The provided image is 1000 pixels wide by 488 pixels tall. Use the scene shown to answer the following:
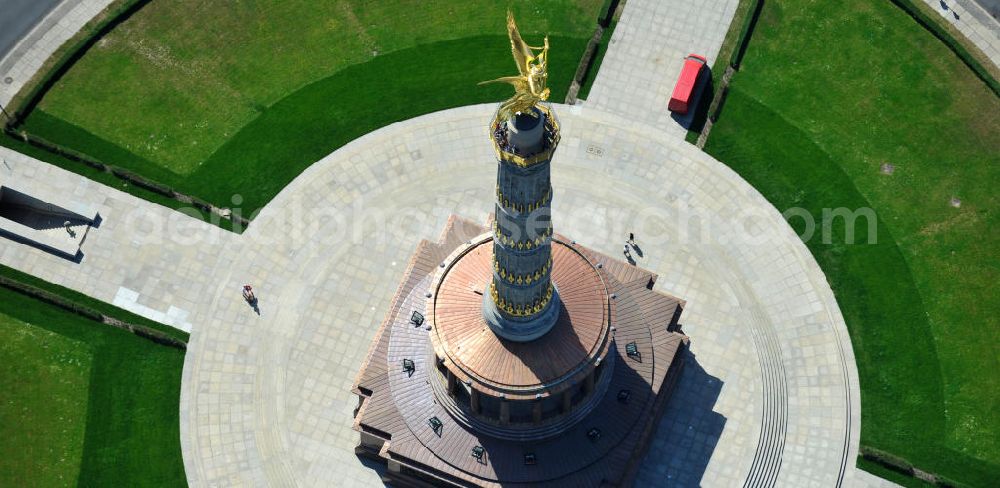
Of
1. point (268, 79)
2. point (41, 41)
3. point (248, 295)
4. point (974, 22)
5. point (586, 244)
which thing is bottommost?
point (248, 295)

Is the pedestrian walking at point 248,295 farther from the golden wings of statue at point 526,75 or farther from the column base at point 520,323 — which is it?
the golden wings of statue at point 526,75

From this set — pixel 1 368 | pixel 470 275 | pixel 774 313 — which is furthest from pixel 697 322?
pixel 1 368

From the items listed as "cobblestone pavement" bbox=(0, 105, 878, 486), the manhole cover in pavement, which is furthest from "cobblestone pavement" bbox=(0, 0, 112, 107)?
the manhole cover in pavement

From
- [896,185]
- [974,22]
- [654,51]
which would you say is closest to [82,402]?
[654,51]

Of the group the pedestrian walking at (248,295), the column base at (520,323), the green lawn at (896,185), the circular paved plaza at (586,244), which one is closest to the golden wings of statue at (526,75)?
the column base at (520,323)

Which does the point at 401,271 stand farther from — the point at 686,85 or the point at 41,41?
the point at 41,41
